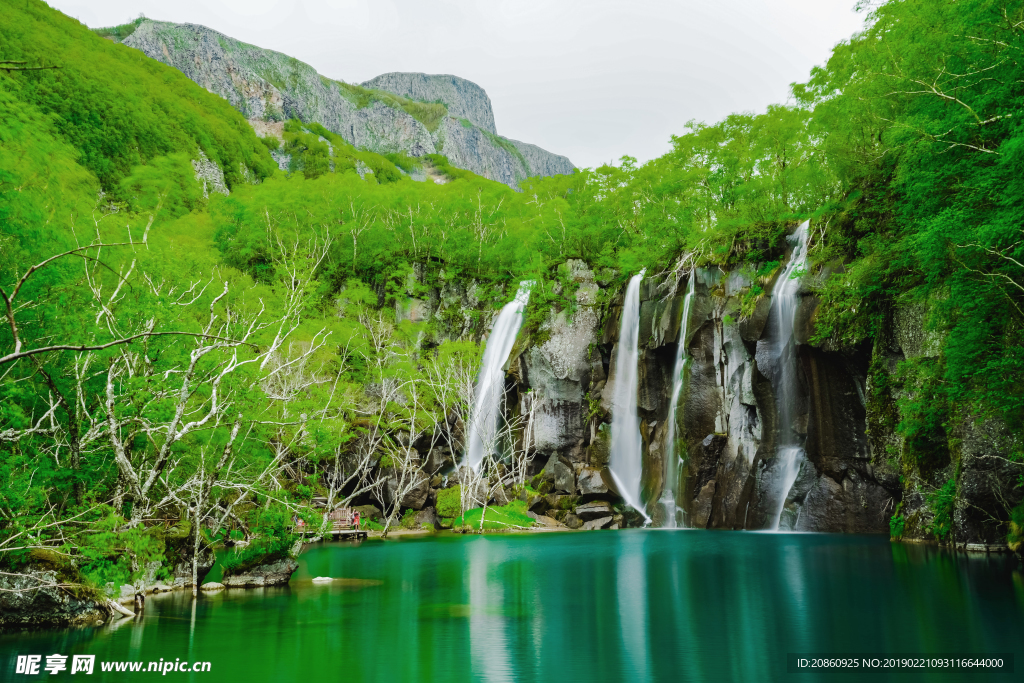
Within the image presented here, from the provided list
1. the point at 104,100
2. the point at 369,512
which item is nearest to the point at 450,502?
the point at 369,512

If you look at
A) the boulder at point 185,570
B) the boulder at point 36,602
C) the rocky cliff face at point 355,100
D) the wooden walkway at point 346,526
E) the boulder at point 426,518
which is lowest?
the boulder at point 426,518

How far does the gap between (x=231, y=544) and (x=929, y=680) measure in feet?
73.5

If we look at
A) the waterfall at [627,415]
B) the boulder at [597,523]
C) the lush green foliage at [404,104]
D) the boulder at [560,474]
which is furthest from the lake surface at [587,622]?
the lush green foliage at [404,104]

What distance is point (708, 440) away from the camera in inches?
1102

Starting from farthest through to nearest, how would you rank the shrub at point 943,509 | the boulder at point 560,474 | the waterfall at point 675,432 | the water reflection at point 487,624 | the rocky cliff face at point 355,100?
1. the rocky cliff face at point 355,100
2. the boulder at point 560,474
3. the waterfall at point 675,432
4. the shrub at point 943,509
5. the water reflection at point 487,624

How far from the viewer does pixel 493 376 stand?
37.3 metres

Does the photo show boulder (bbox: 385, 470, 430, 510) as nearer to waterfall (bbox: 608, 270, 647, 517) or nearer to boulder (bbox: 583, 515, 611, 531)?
boulder (bbox: 583, 515, 611, 531)

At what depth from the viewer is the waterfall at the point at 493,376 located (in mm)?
35438

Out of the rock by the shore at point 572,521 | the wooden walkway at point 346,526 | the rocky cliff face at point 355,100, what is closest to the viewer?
the wooden walkway at point 346,526

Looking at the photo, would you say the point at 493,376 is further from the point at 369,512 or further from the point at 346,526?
the point at 346,526

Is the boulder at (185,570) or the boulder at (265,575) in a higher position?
the boulder at (185,570)

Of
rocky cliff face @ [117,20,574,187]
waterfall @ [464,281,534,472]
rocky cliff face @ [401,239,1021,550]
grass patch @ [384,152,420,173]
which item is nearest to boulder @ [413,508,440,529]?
waterfall @ [464,281,534,472]

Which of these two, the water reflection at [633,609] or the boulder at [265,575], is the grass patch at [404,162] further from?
the boulder at [265,575]

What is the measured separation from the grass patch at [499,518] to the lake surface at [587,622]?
12260 millimetres
